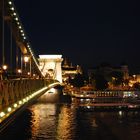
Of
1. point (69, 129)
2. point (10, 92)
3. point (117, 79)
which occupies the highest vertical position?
point (117, 79)

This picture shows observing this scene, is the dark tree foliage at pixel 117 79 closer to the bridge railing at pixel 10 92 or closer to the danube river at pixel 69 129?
the danube river at pixel 69 129

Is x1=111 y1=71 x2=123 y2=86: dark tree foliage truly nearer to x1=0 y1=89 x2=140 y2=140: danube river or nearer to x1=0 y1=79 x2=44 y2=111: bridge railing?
x1=0 y1=89 x2=140 y2=140: danube river

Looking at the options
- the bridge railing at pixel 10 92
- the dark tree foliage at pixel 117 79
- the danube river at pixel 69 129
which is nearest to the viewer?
the bridge railing at pixel 10 92

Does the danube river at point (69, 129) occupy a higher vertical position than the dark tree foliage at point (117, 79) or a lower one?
lower

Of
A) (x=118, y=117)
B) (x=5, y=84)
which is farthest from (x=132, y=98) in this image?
(x=5, y=84)

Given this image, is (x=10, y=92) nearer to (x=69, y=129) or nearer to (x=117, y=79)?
Answer: (x=69, y=129)

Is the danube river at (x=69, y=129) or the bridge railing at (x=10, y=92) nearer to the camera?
the bridge railing at (x=10, y=92)

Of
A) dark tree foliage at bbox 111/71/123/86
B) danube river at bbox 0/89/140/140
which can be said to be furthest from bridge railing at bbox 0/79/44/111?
dark tree foliage at bbox 111/71/123/86

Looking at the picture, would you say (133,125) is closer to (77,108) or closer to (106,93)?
(77,108)

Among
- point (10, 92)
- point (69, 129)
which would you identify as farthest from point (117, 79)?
point (10, 92)

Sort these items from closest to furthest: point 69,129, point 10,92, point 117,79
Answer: point 10,92
point 69,129
point 117,79

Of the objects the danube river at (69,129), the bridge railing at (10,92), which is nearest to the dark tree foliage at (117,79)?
the danube river at (69,129)

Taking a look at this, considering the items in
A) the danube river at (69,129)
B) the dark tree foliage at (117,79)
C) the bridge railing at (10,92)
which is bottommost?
the danube river at (69,129)

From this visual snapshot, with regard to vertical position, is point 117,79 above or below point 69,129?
above
